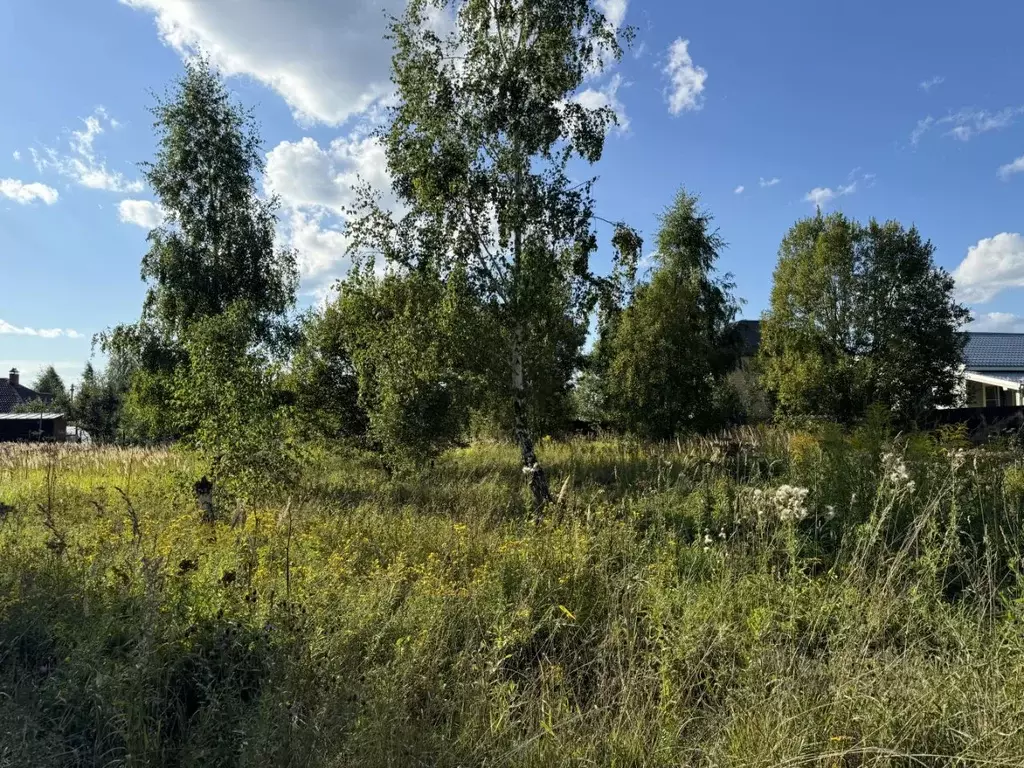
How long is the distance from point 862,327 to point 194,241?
23.5 m

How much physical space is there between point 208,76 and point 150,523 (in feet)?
41.7

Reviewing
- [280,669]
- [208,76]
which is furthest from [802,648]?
[208,76]

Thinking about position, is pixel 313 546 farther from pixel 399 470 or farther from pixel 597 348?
pixel 597 348

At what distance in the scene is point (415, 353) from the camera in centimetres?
1044

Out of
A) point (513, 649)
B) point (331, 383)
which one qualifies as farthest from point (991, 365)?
point (513, 649)

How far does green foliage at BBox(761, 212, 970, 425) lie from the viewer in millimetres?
23016

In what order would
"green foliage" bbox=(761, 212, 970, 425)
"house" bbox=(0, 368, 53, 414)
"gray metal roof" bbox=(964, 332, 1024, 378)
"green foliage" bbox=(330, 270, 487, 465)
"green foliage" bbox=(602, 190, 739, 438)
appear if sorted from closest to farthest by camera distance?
1. "green foliage" bbox=(330, 270, 487, 465)
2. "green foliage" bbox=(602, 190, 739, 438)
3. "green foliage" bbox=(761, 212, 970, 425)
4. "gray metal roof" bbox=(964, 332, 1024, 378)
5. "house" bbox=(0, 368, 53, 414)

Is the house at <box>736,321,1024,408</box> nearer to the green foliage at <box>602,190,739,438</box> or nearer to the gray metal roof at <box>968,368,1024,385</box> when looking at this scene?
the gray metal roof at <box>968,368,1024,385</box>

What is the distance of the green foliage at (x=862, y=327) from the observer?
23016mm

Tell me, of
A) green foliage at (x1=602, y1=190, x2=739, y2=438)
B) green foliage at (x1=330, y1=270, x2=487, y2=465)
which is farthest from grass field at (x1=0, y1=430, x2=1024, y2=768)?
green foliage at (x1=602, y1=190, x2=739, y2=438)

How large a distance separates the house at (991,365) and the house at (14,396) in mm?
54608

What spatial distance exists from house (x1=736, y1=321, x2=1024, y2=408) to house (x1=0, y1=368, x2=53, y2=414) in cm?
5461

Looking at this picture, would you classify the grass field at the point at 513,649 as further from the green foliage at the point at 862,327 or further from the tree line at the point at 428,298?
the green foliage at the point at 862,327

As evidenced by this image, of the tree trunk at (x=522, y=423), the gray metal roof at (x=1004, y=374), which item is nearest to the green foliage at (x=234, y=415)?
the tree trunk at (x=522, y=423)
